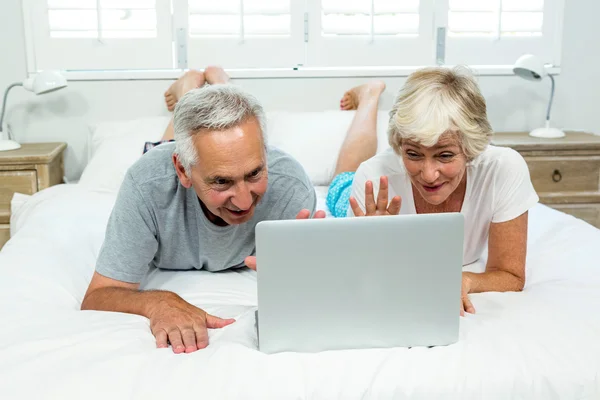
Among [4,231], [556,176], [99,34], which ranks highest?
[99,34]

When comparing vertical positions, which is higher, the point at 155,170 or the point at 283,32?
the point at 283,32

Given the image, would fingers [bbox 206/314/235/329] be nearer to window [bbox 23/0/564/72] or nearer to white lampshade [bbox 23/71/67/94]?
white lampshade [bbox 23/71/67/94]

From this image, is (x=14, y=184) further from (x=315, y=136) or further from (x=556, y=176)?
(x=556, y=176)

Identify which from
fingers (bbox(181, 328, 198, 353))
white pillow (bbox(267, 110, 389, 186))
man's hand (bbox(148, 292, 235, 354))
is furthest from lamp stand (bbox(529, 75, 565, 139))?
fingers (bbox(181, 328, 198, 353))

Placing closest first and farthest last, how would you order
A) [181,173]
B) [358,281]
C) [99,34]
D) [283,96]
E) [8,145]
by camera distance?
[358,281], [181,173], [8,145], [99,34], [283,96]

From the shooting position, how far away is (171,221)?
1543 millimetres

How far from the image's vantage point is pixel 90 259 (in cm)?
178

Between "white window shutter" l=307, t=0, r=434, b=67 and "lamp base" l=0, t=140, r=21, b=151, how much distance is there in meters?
1.26

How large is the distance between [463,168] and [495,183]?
131 millimetres

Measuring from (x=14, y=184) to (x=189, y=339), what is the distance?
68.5 inches

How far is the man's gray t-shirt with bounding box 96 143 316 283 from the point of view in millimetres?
1486

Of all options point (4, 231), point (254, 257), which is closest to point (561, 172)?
point (254, 257)

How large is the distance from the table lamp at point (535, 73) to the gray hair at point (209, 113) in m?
1.75

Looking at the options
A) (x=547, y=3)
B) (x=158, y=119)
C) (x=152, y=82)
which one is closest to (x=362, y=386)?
(x=158, y=119)
